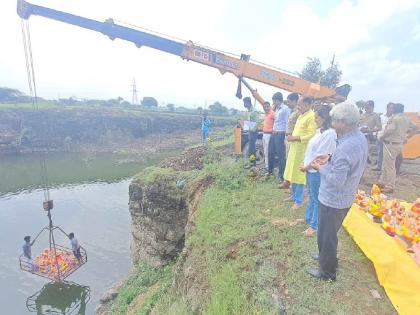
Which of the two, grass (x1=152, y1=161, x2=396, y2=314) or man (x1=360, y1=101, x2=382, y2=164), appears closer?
grass (x1=152, y1=161, x2=396, y2=314)

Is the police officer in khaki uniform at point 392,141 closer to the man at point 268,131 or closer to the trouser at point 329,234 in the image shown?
the man at point 268,131

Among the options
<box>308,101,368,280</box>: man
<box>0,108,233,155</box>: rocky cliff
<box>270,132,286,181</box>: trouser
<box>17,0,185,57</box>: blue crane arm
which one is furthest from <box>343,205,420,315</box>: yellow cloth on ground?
<box>0,108,233,155</box>: rocky cliff

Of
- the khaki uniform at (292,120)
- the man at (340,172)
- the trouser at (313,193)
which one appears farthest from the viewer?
the khaki uniform at (292,120)

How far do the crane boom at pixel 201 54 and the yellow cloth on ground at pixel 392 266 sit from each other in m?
6.03

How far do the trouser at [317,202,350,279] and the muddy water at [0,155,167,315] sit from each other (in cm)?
1042

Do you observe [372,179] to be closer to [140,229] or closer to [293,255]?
[293,255]

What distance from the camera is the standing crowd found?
135 inches

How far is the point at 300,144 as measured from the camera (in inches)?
234

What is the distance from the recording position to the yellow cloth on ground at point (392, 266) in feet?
11.5

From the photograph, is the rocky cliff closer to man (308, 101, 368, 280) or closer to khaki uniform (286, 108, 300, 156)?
khaki uniform (286, 108, 300, 156)

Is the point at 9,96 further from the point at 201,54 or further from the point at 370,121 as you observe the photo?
the point at 370,121

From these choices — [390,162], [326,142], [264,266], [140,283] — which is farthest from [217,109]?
[264,266]

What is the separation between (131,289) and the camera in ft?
30.1

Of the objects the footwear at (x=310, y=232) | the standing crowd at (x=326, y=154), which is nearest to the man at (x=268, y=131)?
the standing crowd at (x=326, y=154)
